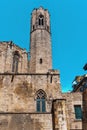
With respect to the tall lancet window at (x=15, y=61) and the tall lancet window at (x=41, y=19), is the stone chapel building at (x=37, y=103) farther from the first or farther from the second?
the tall lancet window at (x=41, y=19)

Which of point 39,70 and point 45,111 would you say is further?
point 39,70

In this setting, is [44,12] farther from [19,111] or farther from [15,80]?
[19,111]

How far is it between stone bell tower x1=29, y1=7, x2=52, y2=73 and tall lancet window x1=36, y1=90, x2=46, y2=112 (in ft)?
27.0

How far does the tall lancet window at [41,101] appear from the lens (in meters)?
20.3

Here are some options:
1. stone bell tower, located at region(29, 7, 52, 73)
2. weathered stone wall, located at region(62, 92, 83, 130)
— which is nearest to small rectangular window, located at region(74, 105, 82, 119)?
weathered stone wall, located at region(62, 92, 83, 130)

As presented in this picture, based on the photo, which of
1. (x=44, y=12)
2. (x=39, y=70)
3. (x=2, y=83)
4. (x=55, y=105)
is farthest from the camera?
(x=44, y=12)

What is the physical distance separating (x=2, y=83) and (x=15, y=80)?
4.10 feet

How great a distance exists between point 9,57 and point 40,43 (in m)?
5.09

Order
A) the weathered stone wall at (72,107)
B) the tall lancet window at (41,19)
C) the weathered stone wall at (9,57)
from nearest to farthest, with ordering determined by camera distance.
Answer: the weathered stone wall at (72,107)
the weathered stone wall at (9,57)
the tall lancet window at (41,19)

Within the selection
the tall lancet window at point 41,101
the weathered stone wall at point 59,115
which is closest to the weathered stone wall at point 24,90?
the tall lancet window at point 41,101

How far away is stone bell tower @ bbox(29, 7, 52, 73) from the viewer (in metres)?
30.0

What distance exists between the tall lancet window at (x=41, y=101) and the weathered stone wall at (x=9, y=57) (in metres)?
11.5

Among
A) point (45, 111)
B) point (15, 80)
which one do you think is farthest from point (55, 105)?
point (15, 80)

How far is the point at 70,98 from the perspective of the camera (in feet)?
73.9
